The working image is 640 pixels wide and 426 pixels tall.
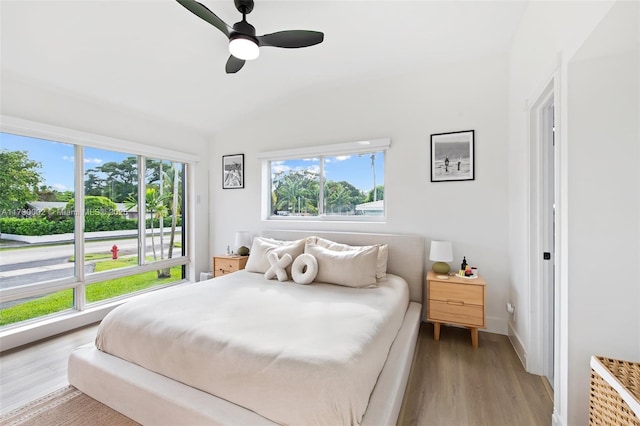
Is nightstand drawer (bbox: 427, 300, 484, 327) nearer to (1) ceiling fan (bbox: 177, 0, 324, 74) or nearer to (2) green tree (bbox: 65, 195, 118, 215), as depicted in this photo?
(1) ceiling fan (bbox: 177, 0, 324, 74)

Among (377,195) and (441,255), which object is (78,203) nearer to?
(377,195)

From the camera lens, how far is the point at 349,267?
2.58 meters

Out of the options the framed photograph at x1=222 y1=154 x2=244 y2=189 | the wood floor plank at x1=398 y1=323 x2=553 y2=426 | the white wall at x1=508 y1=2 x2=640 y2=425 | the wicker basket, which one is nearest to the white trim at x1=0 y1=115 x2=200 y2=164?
the framed photograph at x1=222 y1=154 x2=244 y2=189

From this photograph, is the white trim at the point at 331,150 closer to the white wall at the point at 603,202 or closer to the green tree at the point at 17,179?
the white wall at the point at 603,202

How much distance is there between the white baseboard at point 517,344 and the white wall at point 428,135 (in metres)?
0.12

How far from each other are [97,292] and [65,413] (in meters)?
2.00

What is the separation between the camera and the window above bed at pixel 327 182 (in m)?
3.47

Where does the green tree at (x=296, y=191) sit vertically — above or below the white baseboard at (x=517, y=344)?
above

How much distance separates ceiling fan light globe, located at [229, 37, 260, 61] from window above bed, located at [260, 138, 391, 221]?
5.50 feet

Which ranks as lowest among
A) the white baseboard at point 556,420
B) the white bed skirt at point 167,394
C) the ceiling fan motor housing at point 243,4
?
the white baseboard at point 556,420

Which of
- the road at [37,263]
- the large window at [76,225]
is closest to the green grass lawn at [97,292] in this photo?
the large window at [76,225]

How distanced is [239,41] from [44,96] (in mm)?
2257

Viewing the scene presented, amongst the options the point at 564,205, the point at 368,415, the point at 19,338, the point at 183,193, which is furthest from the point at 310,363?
the point at 183,193

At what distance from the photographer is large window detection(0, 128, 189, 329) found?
266 cm
